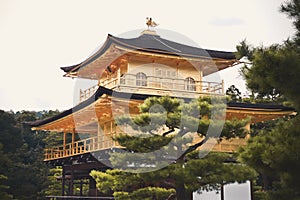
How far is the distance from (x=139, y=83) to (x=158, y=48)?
1.68 m

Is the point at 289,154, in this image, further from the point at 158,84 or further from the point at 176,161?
the point at 158,84

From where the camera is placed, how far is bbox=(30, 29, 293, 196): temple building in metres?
16.4

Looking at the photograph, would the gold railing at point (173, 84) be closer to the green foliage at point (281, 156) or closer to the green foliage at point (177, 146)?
the green foliage at point (177, 146)

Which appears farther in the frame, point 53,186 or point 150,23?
point 53,186

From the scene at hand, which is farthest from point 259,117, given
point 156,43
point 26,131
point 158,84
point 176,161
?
point 26,131

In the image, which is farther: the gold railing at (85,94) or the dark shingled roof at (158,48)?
the gold railing at (85,94)

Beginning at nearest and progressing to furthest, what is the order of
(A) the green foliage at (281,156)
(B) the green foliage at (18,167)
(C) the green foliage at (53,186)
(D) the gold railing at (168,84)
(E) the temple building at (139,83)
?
(A) the green foliage at (281,156), (E) the temple building at (139,83), (D) the gold railing at (168,84), (B) the green foliage at (18,167), (C) the green foliage at (53,186)

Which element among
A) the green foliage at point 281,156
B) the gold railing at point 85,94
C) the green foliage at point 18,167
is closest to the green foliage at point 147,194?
the green foliage at point 281,156

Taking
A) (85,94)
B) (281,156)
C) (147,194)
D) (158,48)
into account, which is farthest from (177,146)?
(85,94)

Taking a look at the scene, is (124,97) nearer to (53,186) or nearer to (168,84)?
(168,84)

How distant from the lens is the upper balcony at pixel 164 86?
17188mm

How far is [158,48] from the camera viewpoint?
18.2m

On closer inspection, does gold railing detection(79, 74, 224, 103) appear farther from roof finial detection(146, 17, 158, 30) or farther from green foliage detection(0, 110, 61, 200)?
green foliage detection(0, 110, 61, 200)

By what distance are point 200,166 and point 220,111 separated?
173 centimetres
